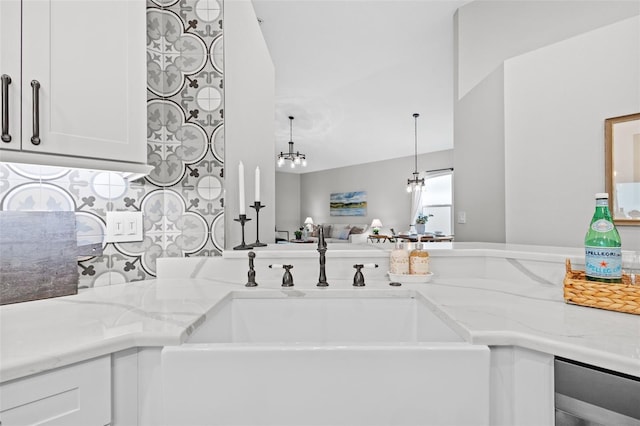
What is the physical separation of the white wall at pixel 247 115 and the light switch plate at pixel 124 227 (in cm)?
34

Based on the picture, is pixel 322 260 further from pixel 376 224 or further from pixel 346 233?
pixel 346 233

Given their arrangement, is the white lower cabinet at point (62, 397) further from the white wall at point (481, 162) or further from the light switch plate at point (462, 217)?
the light switch plate at point (462, 217)

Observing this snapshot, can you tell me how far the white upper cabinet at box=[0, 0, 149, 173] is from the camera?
0.89 metres

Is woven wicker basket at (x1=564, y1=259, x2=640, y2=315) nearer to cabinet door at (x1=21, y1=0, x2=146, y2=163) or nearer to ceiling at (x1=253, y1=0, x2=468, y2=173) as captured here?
cabinet door at (x1=21, y1=0, x2=146, y2=163)

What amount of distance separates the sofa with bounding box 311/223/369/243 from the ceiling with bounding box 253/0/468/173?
225 centimetres

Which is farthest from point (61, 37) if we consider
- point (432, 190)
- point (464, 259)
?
point (432, 190)

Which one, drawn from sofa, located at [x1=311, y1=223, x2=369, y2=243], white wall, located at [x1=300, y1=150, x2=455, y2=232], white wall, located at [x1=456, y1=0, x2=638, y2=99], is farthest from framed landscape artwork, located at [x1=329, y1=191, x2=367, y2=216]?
white wall, located at [x1=456, y1=0, x2=638, y2=99]

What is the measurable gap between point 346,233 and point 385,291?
771 cm

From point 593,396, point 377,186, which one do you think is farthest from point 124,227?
point 377,186

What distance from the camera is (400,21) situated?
2.89 meters

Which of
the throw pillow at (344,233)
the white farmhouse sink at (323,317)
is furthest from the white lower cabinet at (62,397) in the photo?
the throw pillow at (344,233)

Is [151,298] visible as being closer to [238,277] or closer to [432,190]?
[238,277]

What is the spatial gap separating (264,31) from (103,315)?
2.92 meters

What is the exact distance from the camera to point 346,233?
882 cm
